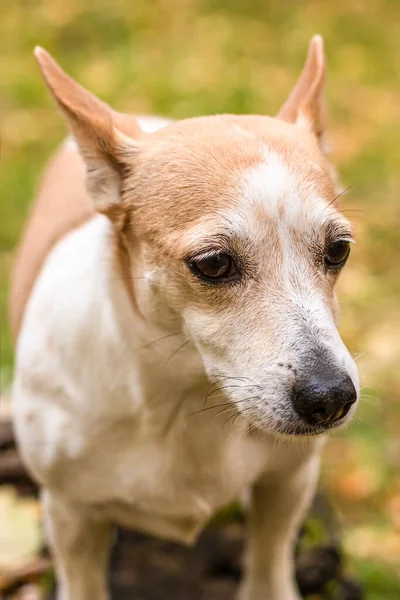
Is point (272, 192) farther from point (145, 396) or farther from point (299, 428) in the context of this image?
point (145, 396)

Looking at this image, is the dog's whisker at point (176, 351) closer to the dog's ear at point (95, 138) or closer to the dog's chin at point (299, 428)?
the dog's chin at point (299, 428)

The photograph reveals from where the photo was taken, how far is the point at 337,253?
208 centimetres

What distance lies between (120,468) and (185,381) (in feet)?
1.05

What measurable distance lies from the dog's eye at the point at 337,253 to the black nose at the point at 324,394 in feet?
0.99

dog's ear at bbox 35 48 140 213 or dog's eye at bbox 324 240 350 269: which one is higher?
dog's ear at bbox 35 48 140 213

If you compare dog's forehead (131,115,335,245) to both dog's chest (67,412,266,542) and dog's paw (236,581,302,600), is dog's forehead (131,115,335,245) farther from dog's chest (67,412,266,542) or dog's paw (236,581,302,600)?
dog's paw (236,581,302,600)

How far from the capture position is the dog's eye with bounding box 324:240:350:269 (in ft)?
6.72

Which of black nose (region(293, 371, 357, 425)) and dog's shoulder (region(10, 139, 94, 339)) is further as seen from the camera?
dog's shoulder (region(10, 139, 94, 339))

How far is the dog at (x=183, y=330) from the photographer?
76.6 inches

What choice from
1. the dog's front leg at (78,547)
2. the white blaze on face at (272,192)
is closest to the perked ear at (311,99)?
the white blaze on face at (272,192)

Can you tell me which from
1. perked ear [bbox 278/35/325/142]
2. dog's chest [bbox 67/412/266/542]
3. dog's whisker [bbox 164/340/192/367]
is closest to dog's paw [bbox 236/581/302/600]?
dog's chest [bbox 67/412/266/542]

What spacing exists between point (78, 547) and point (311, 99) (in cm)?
146

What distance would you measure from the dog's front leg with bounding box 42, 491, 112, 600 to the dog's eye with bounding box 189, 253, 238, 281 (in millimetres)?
933

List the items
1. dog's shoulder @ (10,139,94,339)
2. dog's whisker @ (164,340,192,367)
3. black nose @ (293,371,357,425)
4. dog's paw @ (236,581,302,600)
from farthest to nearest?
dog's paw @ (236,581,302,600)
dog's shoulder @ (10,139,94,339)
dog's whisker @ (164,340,192,367)
black nose @ (293,371,357,425)
